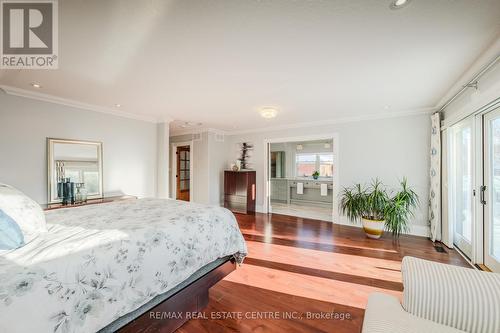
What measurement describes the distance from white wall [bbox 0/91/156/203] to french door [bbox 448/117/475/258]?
5140 millimetres

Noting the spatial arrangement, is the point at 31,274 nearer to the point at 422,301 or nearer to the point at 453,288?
the point at 422,301

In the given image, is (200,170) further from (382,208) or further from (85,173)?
(382,208)

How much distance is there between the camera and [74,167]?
3.13 metres

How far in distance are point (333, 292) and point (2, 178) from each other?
13.8 feet

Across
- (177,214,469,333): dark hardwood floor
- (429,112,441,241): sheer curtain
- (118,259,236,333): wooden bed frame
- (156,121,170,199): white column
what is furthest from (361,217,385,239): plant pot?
(156,121,170,199): white column

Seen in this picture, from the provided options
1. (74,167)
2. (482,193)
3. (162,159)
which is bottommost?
(482,193)

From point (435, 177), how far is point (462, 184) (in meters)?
0.39

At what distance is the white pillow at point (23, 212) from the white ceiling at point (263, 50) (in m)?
1.27

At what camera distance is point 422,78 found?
2.35 metres

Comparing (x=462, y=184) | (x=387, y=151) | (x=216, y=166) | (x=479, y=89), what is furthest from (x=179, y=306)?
(x=216, y=166)

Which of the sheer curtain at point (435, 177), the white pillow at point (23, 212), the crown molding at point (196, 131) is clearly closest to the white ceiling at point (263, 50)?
the sheer curtain at point (435, 177)

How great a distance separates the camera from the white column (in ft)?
13.9

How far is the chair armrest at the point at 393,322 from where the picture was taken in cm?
96

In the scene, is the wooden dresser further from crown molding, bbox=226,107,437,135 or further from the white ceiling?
the white ceiling
